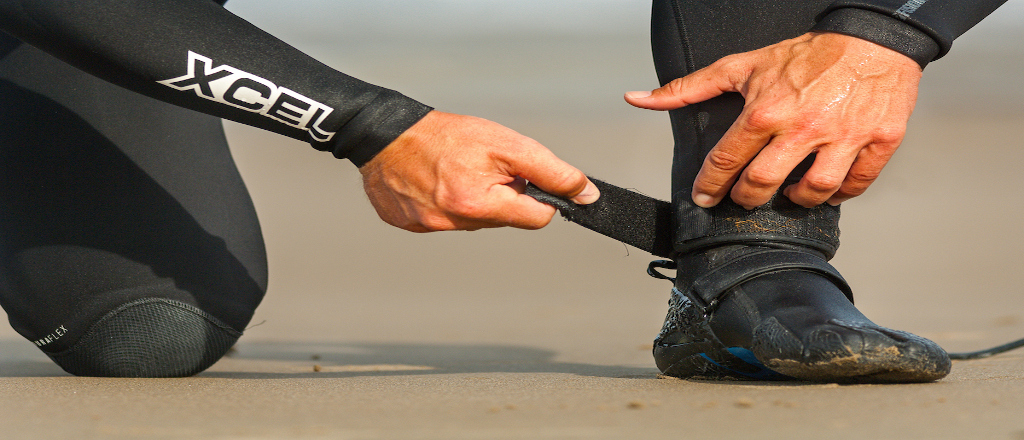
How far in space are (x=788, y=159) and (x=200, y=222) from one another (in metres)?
1.24

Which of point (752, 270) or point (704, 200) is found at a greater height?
point (704, 200)

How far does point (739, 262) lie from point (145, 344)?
3.73ft

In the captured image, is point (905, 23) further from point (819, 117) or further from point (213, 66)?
point (213, 66)

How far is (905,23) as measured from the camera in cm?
121

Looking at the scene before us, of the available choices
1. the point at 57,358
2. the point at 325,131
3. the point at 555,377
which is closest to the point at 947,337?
the point at 555,377

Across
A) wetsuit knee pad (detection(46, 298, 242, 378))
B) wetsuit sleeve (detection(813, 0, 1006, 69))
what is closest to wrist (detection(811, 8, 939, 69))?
wetsuit sleeve (detection(813, 0, 1006, 69))

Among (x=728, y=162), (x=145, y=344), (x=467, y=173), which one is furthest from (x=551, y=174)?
(x=145, y=344)

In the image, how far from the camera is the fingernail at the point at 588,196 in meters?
1.30

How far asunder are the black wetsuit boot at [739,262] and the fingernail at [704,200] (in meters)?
0.02

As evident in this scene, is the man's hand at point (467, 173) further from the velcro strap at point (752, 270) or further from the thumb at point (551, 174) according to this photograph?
the velcro strap at point (752, 270)

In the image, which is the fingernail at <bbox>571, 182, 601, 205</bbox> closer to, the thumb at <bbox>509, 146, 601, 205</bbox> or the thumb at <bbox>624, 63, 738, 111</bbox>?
the thumb at <bbox>509, 146, 601, 205</bbox>

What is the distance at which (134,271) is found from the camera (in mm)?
1684

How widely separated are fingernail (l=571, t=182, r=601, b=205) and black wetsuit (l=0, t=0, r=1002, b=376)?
193 mm

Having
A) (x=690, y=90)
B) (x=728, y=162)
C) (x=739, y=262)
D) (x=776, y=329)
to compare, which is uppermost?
(x=690, y=90)
